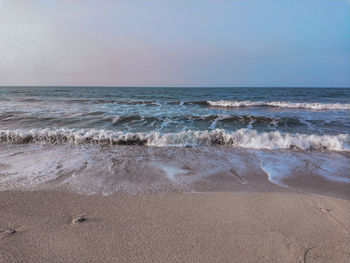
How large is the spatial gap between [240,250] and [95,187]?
2.32 m

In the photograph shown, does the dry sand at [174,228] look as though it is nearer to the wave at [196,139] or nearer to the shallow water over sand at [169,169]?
the shallow water over sand at [169,169]

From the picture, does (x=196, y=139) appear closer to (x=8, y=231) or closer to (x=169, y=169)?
(x=169, y=169)

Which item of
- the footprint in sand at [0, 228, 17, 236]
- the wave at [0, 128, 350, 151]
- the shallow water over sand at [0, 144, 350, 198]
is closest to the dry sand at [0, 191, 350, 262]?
the footprint in sand at [0, 228, 17, 236]

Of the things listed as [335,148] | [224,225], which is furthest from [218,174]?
[335,148]

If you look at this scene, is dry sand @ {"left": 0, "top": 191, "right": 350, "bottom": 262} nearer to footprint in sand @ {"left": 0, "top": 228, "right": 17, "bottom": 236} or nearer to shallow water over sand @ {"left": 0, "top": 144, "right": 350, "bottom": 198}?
footprint in sand @ {"left": 0, "top": 228, "right": 17, "bottom": 236}

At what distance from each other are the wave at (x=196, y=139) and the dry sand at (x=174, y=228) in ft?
10.3

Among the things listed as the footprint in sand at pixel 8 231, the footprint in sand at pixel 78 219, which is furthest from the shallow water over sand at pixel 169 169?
the footprint in sand at pixel 8 231

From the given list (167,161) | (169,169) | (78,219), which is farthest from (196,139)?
(78,219)

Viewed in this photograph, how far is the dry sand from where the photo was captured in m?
1.76

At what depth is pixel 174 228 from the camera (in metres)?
2.11

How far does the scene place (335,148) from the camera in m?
5.57

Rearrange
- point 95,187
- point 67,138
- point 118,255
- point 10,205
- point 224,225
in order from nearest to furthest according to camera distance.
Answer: point 118,255 → point 224,225 → point 10,205 → point 95,187 → point 67,138

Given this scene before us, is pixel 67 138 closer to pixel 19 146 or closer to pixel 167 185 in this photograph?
pixel 19 146

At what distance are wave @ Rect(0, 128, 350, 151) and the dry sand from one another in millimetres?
3132
